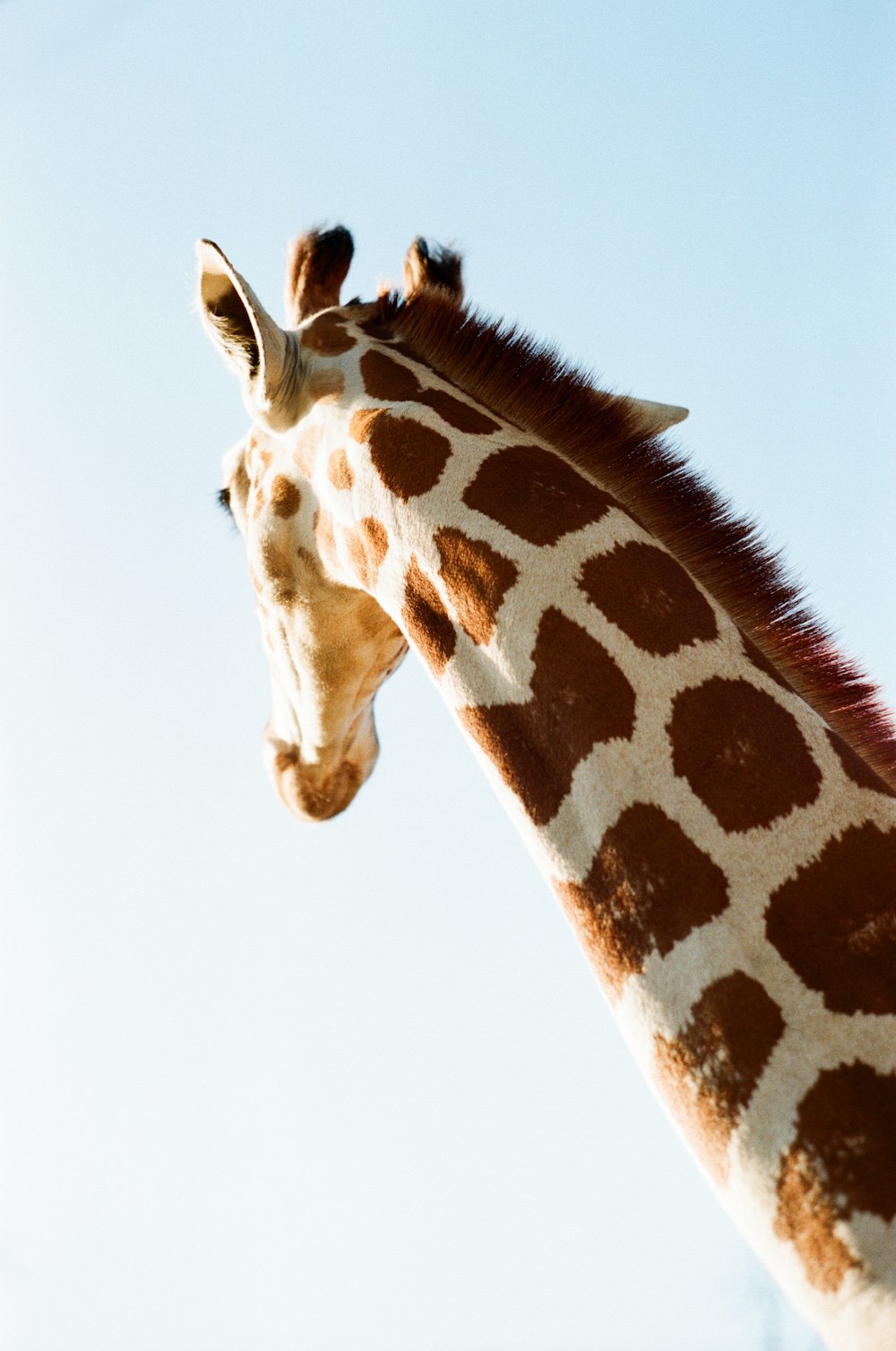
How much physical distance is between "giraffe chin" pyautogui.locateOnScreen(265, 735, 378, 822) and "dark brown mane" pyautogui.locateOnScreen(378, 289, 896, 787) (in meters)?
1.08

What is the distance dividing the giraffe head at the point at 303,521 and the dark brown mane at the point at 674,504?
0.49 ft

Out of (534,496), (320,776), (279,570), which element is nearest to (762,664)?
(534,496)

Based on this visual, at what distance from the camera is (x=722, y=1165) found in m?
1.54

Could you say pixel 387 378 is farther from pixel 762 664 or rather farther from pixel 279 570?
pixel 762 664

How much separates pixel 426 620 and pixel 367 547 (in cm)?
25

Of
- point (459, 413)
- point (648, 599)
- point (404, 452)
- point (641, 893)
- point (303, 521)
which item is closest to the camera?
point (641, 893)

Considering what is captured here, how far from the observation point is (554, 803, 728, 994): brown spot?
170 centimetres

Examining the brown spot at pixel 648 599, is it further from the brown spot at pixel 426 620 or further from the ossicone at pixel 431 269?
the ossicone at pixel 431 269

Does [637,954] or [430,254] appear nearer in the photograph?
[637,954]

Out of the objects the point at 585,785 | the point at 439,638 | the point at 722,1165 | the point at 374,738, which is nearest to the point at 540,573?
the point at 439,638

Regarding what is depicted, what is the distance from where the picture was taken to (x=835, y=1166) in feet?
4.75

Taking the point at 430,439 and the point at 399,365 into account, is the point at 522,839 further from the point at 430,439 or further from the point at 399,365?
the point at 399,365

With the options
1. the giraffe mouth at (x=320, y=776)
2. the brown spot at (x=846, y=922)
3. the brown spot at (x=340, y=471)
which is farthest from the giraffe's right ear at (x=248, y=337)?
the brown spot at (x=846, y=922)

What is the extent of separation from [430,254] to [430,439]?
98cm
